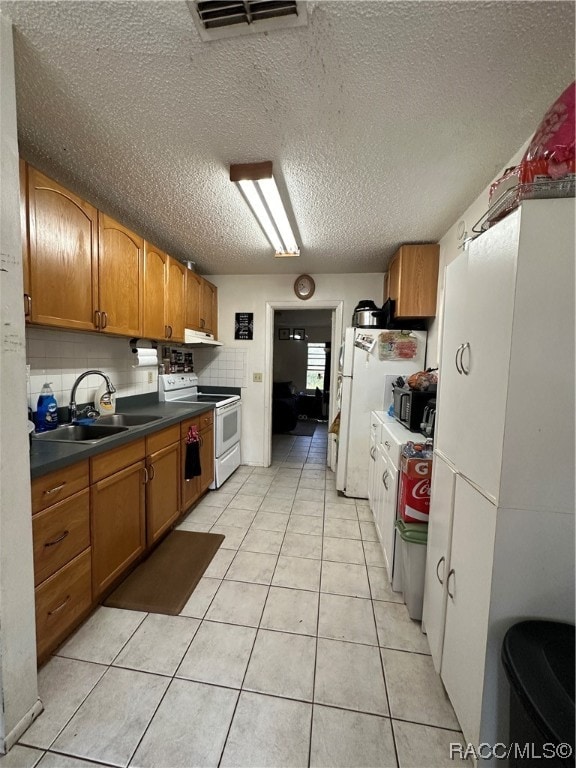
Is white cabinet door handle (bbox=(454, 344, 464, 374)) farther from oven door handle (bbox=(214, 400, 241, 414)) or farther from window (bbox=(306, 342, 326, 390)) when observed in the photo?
A: window (bbox=(306, 342, 326, 390))

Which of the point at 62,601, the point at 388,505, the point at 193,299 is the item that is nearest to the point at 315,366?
the point at 193,299

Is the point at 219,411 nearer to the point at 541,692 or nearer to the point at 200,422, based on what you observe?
the point at 200,422

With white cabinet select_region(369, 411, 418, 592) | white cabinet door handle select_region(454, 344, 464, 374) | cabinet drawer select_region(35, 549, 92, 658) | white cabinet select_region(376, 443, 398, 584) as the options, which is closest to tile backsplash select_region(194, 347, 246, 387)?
white cabinet select_region(369, 411, 418, 592)

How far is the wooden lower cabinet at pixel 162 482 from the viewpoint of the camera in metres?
1.90

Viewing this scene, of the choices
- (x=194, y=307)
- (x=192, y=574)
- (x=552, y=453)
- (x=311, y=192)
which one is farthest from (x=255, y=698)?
(x=194, y=307)

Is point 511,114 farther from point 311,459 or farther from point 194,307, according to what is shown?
point 311,459

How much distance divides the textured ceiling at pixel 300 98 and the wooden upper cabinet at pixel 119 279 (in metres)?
0.26

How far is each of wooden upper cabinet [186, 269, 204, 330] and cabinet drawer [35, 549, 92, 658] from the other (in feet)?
6.95

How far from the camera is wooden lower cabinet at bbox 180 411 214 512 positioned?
2.34m

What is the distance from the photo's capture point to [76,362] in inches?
80.0

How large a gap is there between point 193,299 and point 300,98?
2.13 meters

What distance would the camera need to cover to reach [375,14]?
85cm

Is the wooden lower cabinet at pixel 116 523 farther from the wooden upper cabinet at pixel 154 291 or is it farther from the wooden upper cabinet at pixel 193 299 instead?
the wooden upper cabinet at pixel 193 299

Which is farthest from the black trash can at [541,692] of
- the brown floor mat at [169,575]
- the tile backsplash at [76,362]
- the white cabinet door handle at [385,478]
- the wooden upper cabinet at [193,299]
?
the wooden upper cabinet at [193,299]
